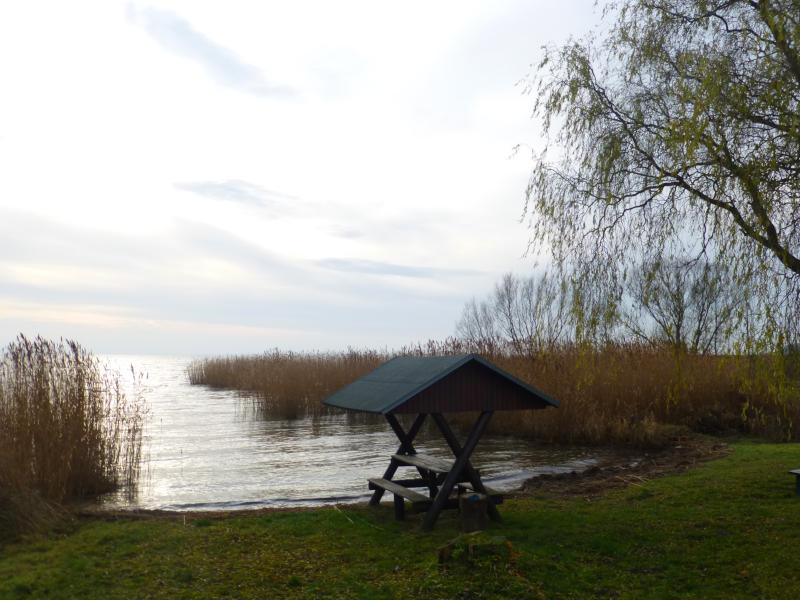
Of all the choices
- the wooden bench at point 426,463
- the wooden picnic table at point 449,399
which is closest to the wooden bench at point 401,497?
the wooden picnic table at point 449,399

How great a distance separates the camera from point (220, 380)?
38.0 meters

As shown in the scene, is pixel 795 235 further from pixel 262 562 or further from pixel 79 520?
pixel 79 520

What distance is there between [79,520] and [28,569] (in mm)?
2066

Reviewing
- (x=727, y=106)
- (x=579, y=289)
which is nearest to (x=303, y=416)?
(x=579, y=289)

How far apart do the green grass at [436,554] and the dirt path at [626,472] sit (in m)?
1.06

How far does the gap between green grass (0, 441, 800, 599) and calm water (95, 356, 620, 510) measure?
2.20 meters

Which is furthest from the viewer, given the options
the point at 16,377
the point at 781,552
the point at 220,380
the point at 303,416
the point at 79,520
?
the point at 220,380

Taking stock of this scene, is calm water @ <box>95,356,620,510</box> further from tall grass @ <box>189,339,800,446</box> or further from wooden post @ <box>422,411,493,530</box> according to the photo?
wooden post @ <box>422,411,493,530</box>

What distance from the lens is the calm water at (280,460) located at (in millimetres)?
10938

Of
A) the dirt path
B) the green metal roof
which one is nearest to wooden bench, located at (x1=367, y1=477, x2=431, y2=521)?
the green metal roof

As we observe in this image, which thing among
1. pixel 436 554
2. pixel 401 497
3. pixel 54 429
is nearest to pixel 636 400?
pixel 401 497

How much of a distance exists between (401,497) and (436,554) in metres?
1.79

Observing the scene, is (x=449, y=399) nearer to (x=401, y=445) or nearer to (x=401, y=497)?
(x=401, y=497)

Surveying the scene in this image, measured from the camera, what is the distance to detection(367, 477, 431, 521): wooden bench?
25.5 ft
